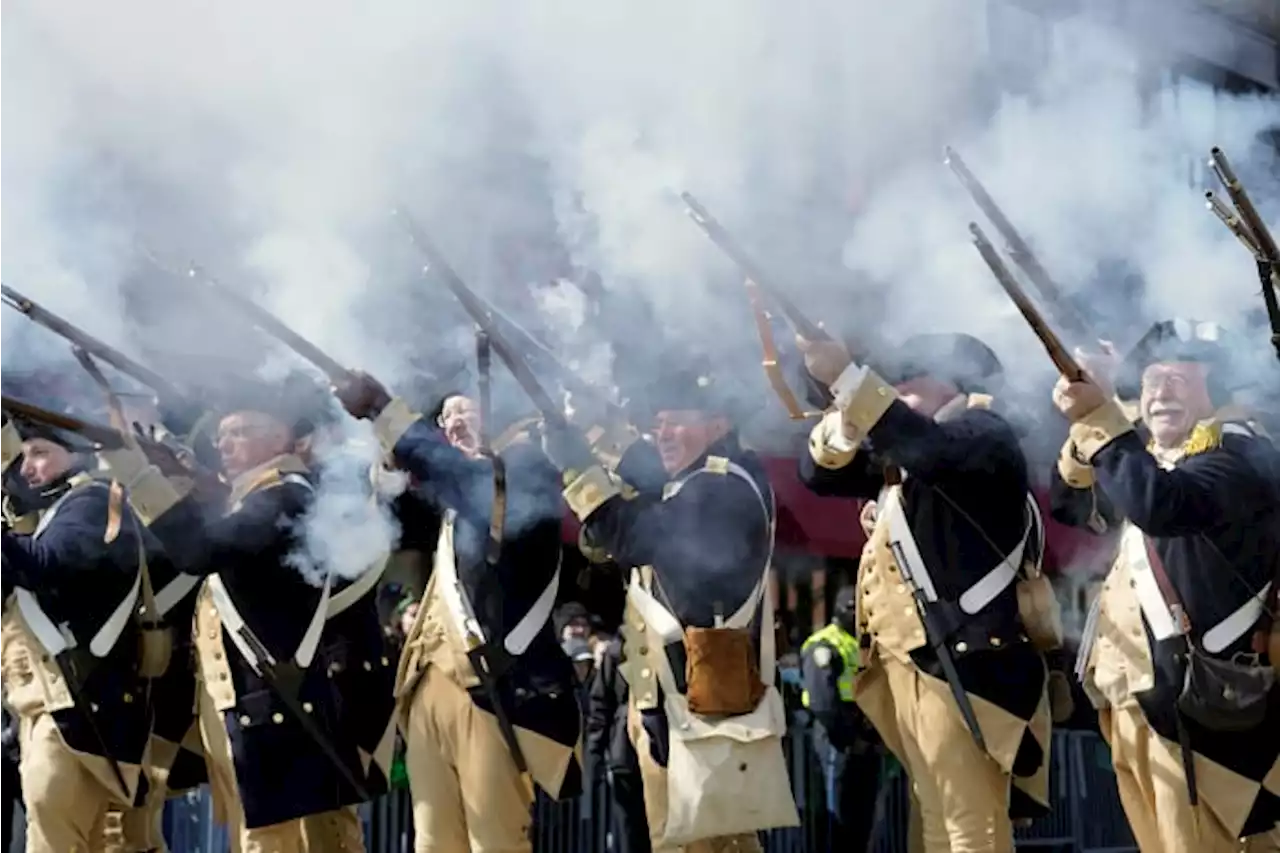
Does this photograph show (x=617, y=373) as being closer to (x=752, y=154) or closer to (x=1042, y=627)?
(x=752, y=154)

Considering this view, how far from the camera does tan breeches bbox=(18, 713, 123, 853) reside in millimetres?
6676

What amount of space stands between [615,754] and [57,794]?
244 cm

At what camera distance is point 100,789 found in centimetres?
680

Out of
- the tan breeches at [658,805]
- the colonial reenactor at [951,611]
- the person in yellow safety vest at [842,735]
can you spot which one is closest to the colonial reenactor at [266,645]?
the tan breeches at [658,805]

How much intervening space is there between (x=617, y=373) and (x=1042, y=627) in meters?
1.69

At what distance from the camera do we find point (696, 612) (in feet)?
19.5

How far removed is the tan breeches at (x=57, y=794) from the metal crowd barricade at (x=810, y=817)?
1.46m

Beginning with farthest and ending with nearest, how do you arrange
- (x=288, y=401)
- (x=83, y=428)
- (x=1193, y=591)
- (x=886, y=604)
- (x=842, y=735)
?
(x=842, y=735), (x=288, y=401), (x=83, y=428), (x=886, y=604), (x=1193, y=591)

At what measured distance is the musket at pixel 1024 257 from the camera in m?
6.02

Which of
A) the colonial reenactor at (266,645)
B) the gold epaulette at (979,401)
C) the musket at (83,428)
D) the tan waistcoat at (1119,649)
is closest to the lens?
the tan waistcoat at (1119,649)

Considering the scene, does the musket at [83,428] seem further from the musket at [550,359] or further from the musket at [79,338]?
the musket at [550,359]

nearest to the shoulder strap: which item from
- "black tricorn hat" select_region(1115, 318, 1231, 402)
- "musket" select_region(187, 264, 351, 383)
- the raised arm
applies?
the raised arm

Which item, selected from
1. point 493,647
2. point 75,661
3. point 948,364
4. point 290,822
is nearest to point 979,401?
point 948,364

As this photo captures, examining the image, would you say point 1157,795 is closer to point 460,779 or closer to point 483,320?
point 460,779
